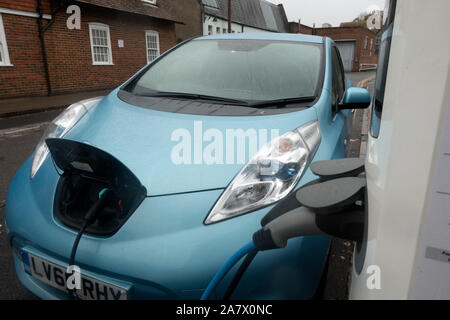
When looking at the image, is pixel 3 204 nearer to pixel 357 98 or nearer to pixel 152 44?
pixel 357 98

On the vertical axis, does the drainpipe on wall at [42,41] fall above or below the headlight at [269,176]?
Answer: above

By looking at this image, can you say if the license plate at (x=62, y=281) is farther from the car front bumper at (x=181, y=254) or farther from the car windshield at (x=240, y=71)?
the car windshield at (x=240, y=71)

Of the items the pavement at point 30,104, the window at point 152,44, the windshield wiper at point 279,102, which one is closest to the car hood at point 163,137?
the windshield wiper at point 279,102

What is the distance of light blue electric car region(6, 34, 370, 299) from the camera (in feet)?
3.90

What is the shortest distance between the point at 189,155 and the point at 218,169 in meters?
0.16

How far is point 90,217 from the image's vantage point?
131cm

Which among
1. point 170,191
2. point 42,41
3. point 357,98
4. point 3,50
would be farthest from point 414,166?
point 42,41

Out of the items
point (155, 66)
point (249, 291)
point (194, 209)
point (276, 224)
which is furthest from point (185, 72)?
point (276, 224)

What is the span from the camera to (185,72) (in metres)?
2.39

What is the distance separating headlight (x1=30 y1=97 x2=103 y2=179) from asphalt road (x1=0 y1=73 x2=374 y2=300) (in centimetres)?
72

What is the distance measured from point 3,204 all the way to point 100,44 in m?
11.4

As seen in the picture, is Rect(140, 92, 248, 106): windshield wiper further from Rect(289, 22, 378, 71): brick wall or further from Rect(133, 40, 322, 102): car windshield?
Rect(289, 22, 378, 71): brick wall

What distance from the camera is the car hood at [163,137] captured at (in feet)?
4.50

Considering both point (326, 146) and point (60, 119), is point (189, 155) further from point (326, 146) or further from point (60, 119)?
point (60, 119)
